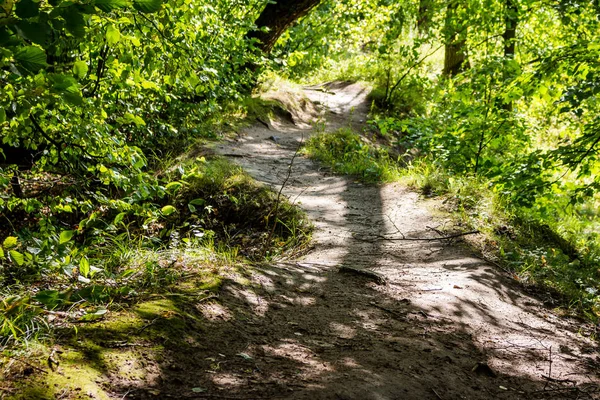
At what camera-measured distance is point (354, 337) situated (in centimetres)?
347

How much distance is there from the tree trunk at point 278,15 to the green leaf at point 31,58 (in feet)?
30.9

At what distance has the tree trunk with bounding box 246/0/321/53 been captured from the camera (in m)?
11.0

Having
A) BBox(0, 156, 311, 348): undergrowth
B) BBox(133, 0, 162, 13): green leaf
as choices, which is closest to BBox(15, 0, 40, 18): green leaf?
BBox(133, 0, 162, 13): green leaf

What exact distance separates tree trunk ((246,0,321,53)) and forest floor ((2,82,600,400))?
6.26 metres

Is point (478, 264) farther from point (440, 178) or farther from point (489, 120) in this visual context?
point (489, 120)

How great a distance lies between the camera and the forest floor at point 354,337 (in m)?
2.49

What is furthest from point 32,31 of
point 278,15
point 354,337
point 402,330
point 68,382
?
point 278,15

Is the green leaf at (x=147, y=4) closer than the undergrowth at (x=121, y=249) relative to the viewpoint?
A: Yes

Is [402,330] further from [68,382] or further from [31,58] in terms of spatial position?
[31,58]

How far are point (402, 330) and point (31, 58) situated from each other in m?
2.86

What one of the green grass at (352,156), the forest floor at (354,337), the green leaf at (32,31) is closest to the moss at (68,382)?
the forest floor at (354,337)

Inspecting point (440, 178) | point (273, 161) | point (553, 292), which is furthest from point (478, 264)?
point (273, 161)

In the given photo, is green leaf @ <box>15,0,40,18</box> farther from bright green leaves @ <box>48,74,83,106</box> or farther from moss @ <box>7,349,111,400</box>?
moss @ <box>7,349,111,400</box>

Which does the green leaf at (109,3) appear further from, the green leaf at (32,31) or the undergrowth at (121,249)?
the undergrowth at (121,249)
